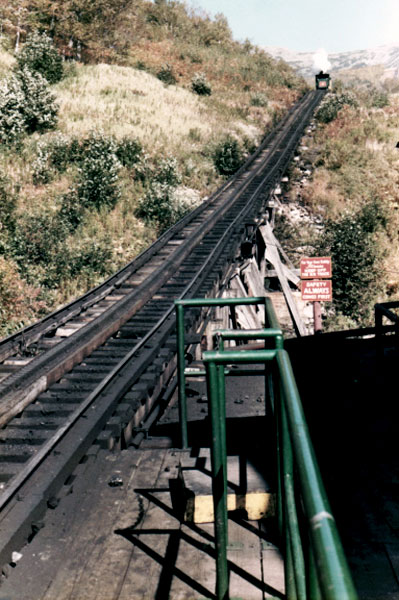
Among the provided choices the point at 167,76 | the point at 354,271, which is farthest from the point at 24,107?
the point at 167,76

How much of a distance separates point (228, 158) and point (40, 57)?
1200 centimetres

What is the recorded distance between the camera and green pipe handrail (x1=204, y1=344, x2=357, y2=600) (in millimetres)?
856

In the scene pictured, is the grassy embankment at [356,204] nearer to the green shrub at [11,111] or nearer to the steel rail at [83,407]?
the steel rail at [83,407]

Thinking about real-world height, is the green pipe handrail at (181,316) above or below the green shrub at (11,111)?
below

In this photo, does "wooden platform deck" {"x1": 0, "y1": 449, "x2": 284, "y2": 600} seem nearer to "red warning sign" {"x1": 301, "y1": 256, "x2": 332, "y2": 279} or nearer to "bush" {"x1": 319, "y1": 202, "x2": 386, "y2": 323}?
"red warning sign" {"x1": 301, "y1": 256, "x2": 332, "y2": 279}

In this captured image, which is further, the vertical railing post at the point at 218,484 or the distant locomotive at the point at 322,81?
the distant locomotive at the point at 322,81

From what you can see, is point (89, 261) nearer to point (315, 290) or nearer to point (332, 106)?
point (315, 290)

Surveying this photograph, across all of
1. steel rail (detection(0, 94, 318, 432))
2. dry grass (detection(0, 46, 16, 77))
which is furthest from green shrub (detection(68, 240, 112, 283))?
dry grass (detection(0, 46, 16, 77))

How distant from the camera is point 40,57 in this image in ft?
96.9

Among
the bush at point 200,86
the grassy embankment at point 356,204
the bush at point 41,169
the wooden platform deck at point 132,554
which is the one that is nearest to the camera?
the wooden platform deck at point 132,554

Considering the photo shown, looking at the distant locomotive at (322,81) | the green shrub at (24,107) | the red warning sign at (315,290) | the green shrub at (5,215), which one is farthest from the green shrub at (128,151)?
the distant locomotive at (322,81)

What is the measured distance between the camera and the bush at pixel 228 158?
26.0m

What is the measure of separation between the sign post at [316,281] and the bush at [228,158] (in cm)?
1589

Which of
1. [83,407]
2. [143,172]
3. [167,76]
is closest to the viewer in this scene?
[83,407]
